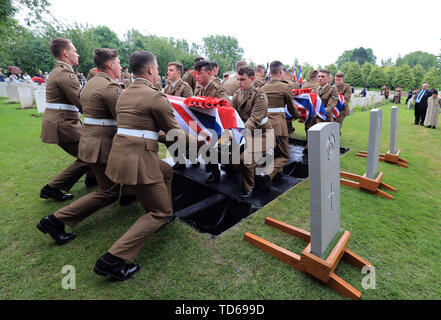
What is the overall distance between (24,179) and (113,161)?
330 centimetres

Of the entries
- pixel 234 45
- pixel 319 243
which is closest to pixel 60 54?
pixel 319 243

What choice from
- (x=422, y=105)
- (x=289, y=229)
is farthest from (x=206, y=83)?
(x=422, y=105)

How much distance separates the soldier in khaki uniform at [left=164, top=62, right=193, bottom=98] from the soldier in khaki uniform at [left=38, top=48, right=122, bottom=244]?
1.98 m

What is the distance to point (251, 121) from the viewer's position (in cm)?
397

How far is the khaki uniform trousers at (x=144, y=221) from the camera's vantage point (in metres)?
2.24

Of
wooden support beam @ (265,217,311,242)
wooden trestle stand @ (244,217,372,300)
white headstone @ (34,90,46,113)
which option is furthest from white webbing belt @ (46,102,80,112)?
white headstone @ (34,90,46,113)

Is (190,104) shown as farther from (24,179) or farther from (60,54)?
(24,179)

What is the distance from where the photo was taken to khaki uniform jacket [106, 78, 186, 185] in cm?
225

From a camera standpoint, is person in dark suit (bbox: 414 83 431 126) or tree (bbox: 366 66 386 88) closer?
person in dark suit (bbox: 414 83 431 126)

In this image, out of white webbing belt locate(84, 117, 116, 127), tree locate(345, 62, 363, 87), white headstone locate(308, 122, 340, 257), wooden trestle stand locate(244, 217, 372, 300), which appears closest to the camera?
white headstone locate(308, 122, 340, 257)

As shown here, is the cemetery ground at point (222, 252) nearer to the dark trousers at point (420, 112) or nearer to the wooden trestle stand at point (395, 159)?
the wooden trestle stand at point (395, 159)

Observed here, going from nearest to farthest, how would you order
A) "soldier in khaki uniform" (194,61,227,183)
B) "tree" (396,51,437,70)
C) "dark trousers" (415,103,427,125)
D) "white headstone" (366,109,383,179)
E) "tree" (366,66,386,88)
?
"white headstone" (366,109,383,179) < "soldier in khaki uniform" (194,61,227,183) < "dark trousers" (415,103,427,125) < "tree" (366,66,386,88) < "tree" (396,51,437,70)

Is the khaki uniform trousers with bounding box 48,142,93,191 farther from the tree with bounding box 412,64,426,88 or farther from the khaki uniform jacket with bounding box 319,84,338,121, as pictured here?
the tree with bounding box 412,64,426,88
